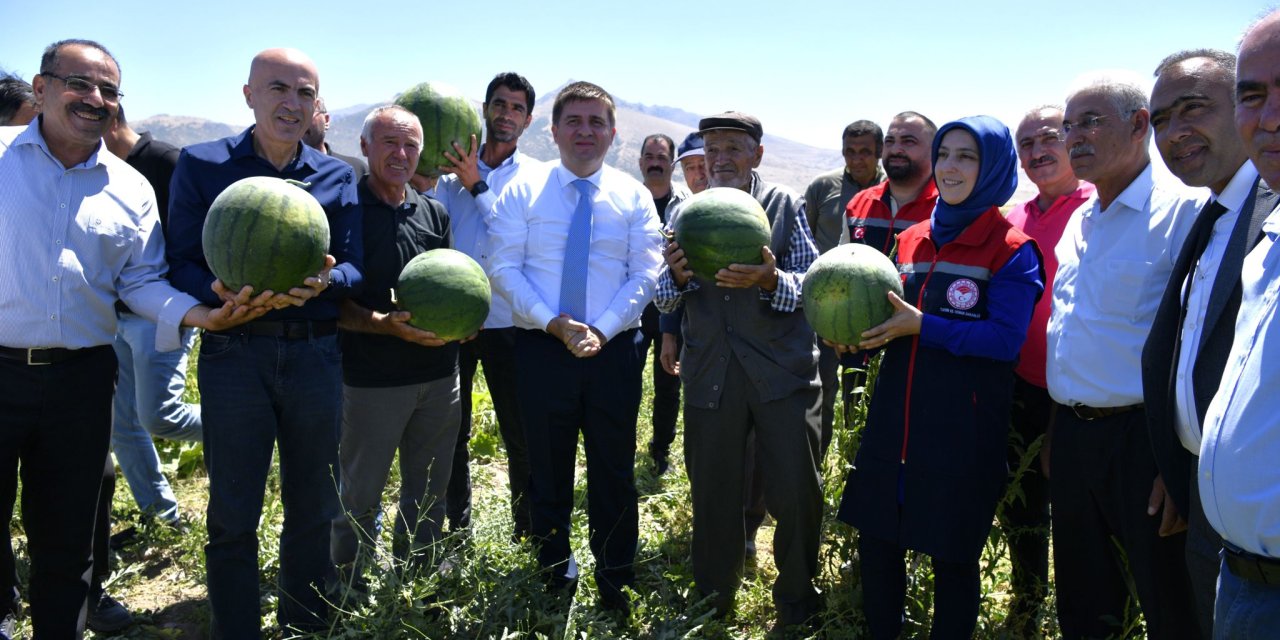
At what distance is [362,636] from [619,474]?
1490 millimetres

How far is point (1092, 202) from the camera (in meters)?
3.63

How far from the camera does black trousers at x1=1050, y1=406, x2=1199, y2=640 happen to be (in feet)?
10.3

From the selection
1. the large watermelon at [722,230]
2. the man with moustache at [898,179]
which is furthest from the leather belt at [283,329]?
the man with moustache at [898,179]

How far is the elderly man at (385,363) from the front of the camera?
4188 millimetres

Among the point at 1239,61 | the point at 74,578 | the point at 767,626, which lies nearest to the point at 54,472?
the point at 74,578

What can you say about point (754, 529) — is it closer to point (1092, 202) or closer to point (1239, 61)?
point (1092, 202)

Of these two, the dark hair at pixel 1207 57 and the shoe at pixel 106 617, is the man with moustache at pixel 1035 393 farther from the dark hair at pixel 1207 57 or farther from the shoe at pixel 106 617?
the shoe at pixel 106 617

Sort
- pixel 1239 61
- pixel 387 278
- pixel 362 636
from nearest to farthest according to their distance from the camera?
pixel 1239 61, pixel 362 636, pixel 387 278

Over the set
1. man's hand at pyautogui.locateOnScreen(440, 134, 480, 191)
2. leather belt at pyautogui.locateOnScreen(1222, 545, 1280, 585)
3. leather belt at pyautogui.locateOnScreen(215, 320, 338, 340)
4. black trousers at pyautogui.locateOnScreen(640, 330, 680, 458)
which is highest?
man's hand at pyautogui.locateOnScreen(440, 134, 480, 191)

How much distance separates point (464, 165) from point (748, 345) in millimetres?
2029

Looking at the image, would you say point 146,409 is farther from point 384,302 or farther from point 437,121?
point 437,121

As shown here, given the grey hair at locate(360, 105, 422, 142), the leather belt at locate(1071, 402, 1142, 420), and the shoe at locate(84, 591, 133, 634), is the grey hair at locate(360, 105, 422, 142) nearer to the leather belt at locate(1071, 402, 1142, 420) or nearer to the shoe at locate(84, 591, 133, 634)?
the shoe at locate(84, 591, 133, 634)

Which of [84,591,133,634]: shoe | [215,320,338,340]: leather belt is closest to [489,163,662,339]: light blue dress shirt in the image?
[215,320,338,340]: leather belt

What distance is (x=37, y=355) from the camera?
3508 millimetres
